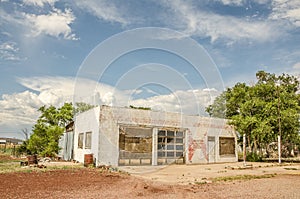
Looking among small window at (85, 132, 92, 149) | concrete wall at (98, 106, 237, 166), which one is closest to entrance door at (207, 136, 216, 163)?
concrete wall at (98, 106, 237, 166)

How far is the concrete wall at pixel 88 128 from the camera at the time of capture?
1609 cm

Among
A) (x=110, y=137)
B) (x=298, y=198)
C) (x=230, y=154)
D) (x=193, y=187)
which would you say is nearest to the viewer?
(x=298, y=198)

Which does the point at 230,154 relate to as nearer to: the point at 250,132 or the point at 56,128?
the point at 250,132

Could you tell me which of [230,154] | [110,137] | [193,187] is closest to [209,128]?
[230,154]

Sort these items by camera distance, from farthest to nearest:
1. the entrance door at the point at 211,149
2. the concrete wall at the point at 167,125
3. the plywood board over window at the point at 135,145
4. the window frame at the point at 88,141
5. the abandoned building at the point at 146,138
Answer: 1. the entrance door at the point at 211,149
2. the window frame at the point at 88,141
3. the plywood board over window at the point at 135,145
4. the abandoned building at the point at 146,138
5. the concrete wall at the point at 167,125

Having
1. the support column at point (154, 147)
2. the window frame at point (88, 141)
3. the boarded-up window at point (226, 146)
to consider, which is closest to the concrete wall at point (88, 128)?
the window frame at point (88, 141)

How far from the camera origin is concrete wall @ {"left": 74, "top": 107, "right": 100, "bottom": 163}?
16094 millimetres

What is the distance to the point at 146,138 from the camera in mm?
17594

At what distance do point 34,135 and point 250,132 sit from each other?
1807 centimetres

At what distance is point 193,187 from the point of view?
9406mm

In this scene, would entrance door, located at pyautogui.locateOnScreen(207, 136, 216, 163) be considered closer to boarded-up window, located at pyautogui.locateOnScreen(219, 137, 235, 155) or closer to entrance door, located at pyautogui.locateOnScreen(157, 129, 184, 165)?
boarded-up window, located at pyautogui.locateOnScreen(219, 137, 235, 155)

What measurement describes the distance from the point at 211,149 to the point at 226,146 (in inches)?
80.1

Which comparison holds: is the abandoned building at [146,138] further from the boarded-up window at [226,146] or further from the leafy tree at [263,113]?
the leafy tree at [263,113]

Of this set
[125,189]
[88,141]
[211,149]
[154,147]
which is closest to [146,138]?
[154,147]
